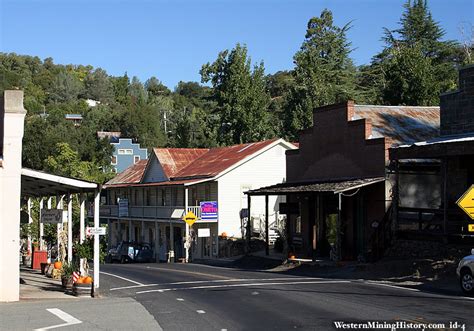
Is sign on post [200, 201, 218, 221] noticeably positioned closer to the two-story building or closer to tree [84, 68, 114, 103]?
the two-story building

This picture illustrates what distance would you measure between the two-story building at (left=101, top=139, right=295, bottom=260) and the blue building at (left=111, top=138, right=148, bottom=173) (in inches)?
1287

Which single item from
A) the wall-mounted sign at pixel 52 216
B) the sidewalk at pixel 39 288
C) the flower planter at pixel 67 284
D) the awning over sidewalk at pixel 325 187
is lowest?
the sidewalk at pixel 39 288

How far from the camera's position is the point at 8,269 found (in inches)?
860

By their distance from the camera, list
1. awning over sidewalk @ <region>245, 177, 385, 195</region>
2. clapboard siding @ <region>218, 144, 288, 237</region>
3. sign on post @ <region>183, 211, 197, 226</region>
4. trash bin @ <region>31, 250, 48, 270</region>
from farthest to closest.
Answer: clapboard siding @ <region>218, 144, 288, 237</region>
sign on post @ <region>183, 211, 197, 226</region>
trash bin @ <region>31, 250, 48, 270</region>
awning over sidewalk @ <region>245, 177, 385, 195</region>

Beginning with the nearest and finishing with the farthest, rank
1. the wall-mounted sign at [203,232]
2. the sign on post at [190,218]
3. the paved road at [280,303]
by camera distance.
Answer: the paved road at [280,303] < the wall-mounted sign at [203,232] < the sign on post at [190,218]

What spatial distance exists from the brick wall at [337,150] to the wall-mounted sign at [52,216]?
15.5 meters

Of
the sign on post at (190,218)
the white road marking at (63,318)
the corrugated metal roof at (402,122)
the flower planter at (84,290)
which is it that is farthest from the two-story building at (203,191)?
the white road marking at (63,318)

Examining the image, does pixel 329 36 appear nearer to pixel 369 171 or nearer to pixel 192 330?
pixel 369 171

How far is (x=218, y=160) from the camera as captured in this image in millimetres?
59938

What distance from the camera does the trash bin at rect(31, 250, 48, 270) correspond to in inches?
1426

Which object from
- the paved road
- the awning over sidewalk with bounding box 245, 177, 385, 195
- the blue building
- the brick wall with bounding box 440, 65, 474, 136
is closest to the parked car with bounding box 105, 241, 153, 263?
the awning over sidewalk with bounding box 245, 177, 385, 195

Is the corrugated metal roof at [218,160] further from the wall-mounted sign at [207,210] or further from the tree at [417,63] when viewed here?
the tree at [417,63]

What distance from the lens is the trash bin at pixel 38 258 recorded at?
36219 mm

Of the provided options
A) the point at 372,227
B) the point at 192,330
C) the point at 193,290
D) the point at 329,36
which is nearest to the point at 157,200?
the point at 329,36
